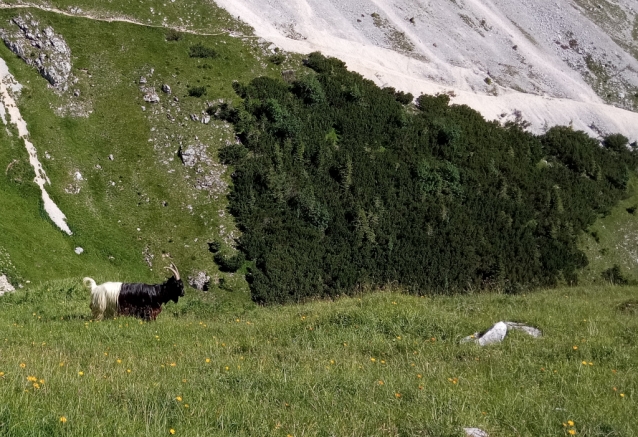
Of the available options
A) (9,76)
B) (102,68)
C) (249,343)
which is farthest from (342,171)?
(249,343)

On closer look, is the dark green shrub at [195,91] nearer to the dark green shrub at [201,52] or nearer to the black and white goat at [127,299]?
the dark green shrub at [201,52]

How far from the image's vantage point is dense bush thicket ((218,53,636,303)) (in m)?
58.9

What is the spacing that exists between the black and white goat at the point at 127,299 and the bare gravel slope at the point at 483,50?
63.3 metres

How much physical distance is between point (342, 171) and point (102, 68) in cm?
3122

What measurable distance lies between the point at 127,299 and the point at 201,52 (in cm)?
5680

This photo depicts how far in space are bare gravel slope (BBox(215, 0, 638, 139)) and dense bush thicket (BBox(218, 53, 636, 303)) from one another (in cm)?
424

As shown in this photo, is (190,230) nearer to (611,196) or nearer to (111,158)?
(111,158)

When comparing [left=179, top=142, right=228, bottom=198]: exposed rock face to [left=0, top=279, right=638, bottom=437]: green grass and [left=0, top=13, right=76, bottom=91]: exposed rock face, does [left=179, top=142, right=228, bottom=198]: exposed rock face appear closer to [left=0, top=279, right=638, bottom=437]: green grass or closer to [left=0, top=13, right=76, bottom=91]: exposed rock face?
[left=0, top=13, right=76, bottom=91]: exposed rock face

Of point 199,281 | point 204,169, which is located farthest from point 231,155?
point 199,281

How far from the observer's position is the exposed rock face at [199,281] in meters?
51.3

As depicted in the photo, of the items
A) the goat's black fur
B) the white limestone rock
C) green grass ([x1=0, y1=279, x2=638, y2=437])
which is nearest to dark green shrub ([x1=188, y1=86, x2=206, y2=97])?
the goat's black fur

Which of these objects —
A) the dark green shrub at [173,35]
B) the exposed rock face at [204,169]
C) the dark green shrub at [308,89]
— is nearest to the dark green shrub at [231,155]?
the exposed rock face at [204,169]

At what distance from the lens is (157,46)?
66.4m

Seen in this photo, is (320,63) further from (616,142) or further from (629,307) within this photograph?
(629,307)
